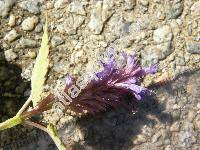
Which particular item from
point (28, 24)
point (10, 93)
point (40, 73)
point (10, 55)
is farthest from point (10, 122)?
point (28, 24)

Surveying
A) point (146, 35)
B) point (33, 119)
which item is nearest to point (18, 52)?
point (33, 119)

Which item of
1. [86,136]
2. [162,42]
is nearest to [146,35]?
[162,42]

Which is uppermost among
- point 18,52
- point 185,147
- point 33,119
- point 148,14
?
point 148,14

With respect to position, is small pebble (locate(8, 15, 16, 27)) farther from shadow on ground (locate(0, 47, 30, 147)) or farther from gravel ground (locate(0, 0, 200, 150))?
shadow on ground (locate(0, 47, 30, 147))

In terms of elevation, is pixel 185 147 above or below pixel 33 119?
below

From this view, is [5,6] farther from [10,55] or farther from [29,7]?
[10,55]

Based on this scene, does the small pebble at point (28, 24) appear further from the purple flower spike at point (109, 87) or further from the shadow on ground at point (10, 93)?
the purple flower spike at point (109, 87)

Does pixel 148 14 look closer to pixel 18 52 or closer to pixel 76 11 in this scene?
pixel 76 11
